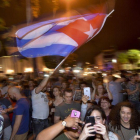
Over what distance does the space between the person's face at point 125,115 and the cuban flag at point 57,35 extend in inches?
90.1

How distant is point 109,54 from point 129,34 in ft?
37.8

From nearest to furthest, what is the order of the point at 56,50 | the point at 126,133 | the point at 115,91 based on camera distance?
1. the point at 126,133
2. the point at 56,50
3. the point at 115,91

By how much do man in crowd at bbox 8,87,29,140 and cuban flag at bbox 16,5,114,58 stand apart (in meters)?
1.02

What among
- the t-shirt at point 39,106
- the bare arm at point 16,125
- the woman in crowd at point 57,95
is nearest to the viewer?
the bare arm at point 16,125

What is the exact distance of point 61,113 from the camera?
4199 mm

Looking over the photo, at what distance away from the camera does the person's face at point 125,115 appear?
10.5 feet

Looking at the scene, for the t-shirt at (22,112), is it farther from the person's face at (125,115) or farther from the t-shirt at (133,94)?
the t-shirt at (133,94)

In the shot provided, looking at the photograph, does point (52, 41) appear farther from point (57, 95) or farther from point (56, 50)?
point (57, 95)

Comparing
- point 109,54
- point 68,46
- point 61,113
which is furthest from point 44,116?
point 109,54

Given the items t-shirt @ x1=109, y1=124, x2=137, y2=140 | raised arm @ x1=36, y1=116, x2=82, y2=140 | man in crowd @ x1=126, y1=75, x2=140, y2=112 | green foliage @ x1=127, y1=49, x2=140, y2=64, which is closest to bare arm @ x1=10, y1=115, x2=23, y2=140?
t-shirt @ x1=109, y1=124, x2=137, y2=140

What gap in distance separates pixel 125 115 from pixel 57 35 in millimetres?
3099

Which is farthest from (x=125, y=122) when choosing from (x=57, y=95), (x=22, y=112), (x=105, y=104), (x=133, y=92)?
(x=133, y=92)

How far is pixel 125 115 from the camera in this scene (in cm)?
323

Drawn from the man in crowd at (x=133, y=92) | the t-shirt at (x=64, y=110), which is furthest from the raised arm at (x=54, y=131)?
the man in crowd at (x=133, y=92)
